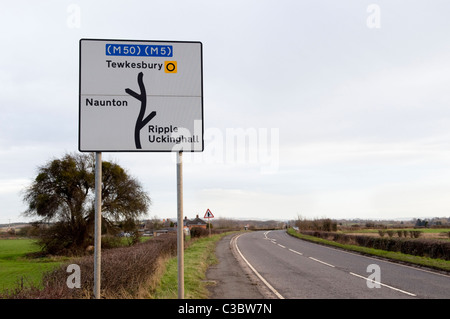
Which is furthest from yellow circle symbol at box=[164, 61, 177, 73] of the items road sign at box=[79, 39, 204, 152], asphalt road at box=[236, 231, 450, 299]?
asphalt road at box=[236, 231, 450, 299]

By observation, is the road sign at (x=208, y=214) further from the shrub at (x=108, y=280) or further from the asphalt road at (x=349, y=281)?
the shrub at (x=108, y=280)

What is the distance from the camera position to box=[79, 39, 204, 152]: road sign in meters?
4.20

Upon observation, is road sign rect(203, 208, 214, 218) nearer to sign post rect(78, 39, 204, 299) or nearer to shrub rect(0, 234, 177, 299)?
shrub rect(0, 234, 177, 299)

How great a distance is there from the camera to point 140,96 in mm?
4270

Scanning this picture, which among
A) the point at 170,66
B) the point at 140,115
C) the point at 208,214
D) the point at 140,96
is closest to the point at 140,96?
the point at 140,96

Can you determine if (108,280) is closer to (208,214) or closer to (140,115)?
Result: (140,115)

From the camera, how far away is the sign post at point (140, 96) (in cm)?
420

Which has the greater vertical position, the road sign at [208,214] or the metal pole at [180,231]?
the metal pole at [180,231]

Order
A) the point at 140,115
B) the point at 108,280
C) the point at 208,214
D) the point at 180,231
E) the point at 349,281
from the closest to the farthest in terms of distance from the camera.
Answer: the point at 180,231
the point at 140,115
the point at 108,280
the point at 349,281
the point at 208,214

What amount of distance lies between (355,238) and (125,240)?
21.2 m

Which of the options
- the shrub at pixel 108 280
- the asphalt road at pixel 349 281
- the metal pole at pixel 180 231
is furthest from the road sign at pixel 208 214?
the metal pole at pixel 180 231
